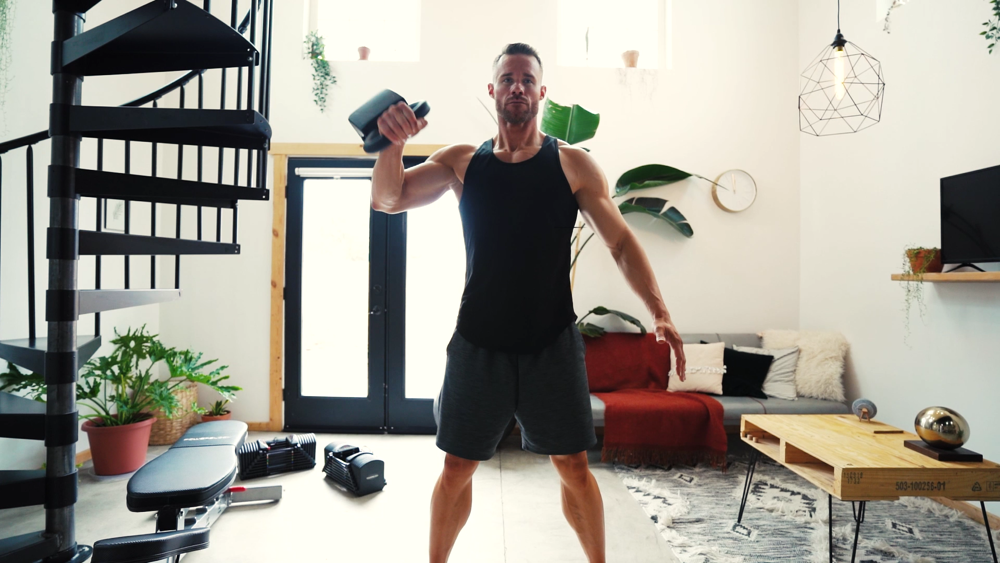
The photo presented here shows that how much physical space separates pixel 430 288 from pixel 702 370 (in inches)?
73.5

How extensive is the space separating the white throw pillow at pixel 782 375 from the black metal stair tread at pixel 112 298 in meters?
Answer: 3.28

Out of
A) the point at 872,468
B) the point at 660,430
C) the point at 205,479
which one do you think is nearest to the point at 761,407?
the point at 660,430

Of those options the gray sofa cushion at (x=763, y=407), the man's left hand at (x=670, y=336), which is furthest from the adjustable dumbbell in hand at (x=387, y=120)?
the gray sofa cushion at (x=763, y=407)

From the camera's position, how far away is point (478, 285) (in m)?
1.54

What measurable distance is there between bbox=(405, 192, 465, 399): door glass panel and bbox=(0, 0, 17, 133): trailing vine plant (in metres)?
2.12

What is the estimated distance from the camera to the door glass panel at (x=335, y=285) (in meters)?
3.73

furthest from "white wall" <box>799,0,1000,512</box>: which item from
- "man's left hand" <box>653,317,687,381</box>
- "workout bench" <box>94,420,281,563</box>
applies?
"workout bench" <box>94,420,281,563</box>

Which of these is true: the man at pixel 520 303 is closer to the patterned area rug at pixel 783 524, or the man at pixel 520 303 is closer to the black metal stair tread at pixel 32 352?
the patterned area rug at pixel 783 524

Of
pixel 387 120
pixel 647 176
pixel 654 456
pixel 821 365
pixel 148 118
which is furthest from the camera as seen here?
pixel 647 176

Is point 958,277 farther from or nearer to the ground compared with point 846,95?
nearer to the ground

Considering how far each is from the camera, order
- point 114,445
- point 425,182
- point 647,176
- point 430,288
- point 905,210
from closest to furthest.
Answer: point 425,182 → point 114,445 → point 905,210 → point 647,176 → point 430,288

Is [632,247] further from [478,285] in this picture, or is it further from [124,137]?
[124,137]

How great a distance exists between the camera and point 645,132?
374cm

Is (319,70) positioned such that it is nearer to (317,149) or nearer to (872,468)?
(317,149)
